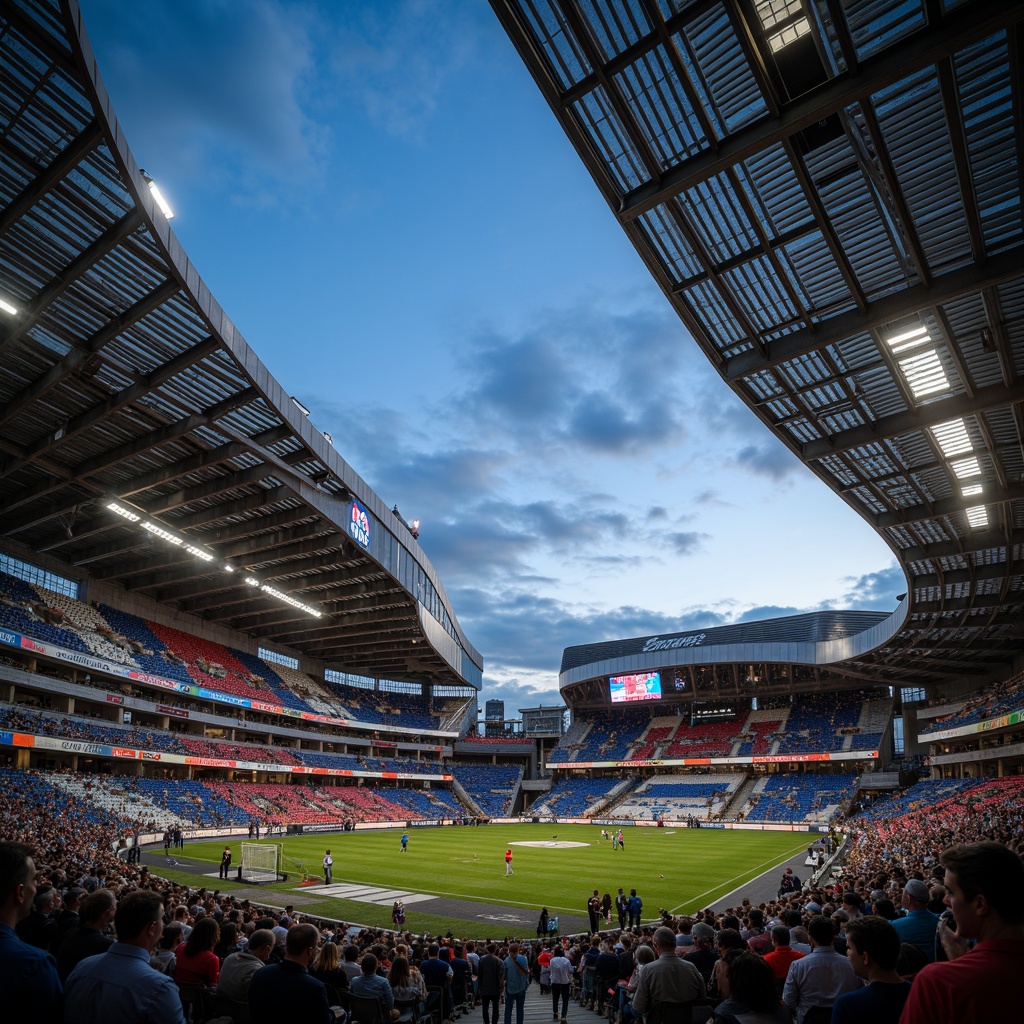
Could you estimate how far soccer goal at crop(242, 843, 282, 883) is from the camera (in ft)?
108

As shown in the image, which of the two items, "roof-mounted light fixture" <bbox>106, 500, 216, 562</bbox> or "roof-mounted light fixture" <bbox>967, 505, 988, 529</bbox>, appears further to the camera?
"roof-mounted light fixture" <bbox>106, 500, 216, 562</bbox>

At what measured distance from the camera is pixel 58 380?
2856cm

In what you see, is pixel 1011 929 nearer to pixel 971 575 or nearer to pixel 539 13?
pixel 539 13

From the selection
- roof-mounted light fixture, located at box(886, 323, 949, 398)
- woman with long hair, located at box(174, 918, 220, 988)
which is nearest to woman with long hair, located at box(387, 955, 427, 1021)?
woman with long hair, located at box(174, 918, 220, 988)

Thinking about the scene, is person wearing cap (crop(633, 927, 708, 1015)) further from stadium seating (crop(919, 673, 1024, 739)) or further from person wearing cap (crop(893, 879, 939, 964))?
stadium seating (crop(919, 673, 1024, 739))

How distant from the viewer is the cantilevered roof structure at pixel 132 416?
20156mm

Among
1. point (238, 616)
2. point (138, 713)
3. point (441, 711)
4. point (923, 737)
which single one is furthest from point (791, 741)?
point (138, 713)

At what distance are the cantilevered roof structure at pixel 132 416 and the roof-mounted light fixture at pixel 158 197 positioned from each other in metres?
0.24

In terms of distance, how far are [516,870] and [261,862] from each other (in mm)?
12853

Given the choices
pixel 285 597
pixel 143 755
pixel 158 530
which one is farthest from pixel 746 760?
pixel 158 530

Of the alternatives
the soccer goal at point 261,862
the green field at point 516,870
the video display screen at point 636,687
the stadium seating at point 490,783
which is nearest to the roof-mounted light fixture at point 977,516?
the green field at point 516,870

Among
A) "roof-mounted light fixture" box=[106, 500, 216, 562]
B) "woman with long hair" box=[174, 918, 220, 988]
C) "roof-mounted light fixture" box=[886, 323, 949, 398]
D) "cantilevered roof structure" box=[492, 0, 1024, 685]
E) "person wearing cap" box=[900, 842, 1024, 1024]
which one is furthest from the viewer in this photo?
"roof-mounted light fixture" box=[106, 500, 216, 562]

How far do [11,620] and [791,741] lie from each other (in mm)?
70450

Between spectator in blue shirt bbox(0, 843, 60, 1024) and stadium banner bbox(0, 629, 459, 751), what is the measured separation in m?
45.0
